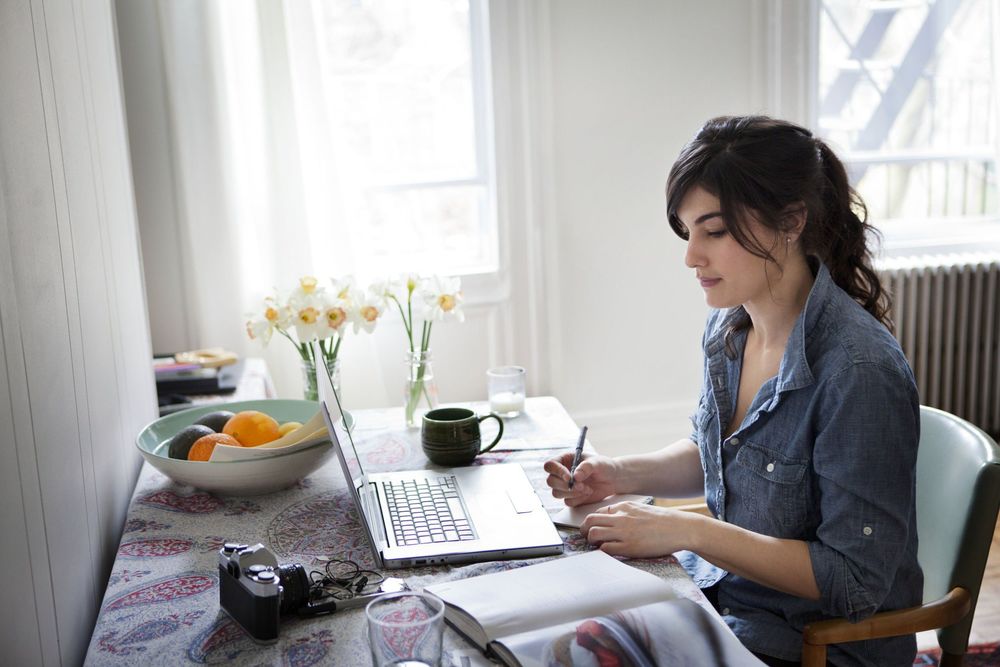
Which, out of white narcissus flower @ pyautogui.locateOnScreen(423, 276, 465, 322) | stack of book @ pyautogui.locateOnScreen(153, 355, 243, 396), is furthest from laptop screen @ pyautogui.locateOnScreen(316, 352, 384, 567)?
stack of book @ pyautogui.locateOnScreen(153, 355, 243, 396)

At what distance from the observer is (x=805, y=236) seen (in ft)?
4.53

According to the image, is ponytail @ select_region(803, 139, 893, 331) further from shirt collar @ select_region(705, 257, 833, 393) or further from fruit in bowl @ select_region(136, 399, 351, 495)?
fruit in bowl @ select_region(136, 399, 351, 495)

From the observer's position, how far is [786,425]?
1.33 meters

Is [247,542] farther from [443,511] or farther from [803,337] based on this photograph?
[803,337]

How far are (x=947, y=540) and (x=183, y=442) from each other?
1137mm

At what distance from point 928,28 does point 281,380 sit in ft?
8.43

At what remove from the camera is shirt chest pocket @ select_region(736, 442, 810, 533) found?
4.29 feet

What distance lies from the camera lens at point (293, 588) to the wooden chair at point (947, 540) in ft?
2.02

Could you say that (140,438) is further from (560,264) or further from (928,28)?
(928,28)

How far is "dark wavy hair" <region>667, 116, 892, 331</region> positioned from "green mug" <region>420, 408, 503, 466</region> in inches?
19.6

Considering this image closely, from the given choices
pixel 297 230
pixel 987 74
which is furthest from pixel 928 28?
pixel 297 230

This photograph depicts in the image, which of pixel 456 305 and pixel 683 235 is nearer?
pixel 683 235

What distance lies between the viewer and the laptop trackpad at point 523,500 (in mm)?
1387

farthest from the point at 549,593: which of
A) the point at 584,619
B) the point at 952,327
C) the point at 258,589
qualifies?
the point at 952,327
